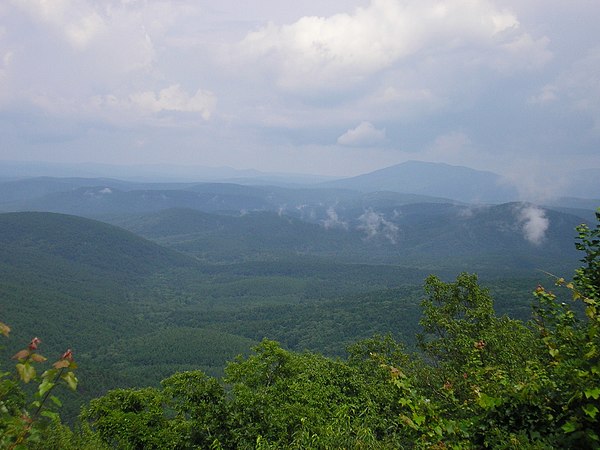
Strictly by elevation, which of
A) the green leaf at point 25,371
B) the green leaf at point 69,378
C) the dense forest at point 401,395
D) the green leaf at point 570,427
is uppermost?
the green leaf at point 25,371

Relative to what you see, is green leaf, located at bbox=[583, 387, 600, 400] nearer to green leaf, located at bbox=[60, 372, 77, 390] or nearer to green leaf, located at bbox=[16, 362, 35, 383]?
green leaf, located at bbox=[60, 372, 77, 390]

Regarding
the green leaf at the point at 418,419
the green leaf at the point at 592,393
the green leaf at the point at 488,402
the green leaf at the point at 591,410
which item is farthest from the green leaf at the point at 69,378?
the green leaf at the point at 591,410

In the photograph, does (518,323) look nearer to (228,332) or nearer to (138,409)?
(138,409)

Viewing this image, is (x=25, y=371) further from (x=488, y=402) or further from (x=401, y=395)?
(x=401, y=395)

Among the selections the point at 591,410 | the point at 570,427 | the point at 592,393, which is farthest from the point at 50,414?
the point at 591,410

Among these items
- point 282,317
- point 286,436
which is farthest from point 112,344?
point 286,436

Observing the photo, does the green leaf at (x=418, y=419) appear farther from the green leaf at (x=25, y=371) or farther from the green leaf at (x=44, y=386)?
the green leaf at (x=25, y=371)

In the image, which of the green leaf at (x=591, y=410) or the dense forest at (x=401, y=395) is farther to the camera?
the dense forest at (x=401, y=395)

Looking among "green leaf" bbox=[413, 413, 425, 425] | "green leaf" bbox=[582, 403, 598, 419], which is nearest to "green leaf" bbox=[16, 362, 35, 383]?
"green leaf" bbox=[413, 413, 425, 425]
